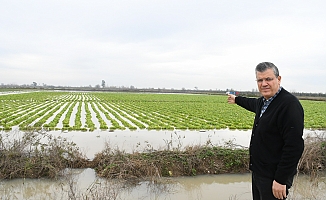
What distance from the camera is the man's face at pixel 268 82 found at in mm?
2307

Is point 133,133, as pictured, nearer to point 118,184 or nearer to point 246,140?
point 246,140

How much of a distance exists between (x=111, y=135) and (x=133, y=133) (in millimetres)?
1156

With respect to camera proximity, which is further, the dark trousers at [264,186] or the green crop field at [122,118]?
the green crop field at [122,118]

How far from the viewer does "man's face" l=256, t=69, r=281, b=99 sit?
7.57 ft

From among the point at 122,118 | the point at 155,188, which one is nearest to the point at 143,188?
the point at 155,188

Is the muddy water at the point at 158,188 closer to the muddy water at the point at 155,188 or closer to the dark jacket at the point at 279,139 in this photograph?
the muddy water at the point at 155,188

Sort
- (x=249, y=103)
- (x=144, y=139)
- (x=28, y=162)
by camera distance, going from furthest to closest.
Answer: (x=144, y=139) < (x=28, y=162) < (x=249, y=103)

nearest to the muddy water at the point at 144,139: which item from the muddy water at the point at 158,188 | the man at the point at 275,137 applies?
the muddy water at the point at 158,188

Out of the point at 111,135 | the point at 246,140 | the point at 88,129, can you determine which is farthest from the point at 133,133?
the point at 246,140

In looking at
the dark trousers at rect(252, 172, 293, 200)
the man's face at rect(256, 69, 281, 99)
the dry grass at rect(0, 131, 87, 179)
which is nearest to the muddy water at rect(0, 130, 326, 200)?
the dry grass at rect(0, 131, 87, 179)

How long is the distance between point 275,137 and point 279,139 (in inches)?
1.5

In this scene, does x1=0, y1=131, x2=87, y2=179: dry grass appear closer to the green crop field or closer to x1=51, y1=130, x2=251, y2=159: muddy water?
the green crop field

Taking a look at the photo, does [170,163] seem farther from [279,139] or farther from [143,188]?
[279,139]

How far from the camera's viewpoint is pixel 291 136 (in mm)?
2072
